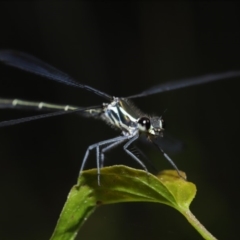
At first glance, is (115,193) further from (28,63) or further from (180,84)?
(28,63)

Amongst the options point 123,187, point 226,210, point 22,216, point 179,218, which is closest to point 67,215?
point 123,187

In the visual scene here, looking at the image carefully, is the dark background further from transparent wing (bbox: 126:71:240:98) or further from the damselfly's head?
the damselfly's head

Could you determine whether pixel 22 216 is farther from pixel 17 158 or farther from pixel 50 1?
pixel 50 1

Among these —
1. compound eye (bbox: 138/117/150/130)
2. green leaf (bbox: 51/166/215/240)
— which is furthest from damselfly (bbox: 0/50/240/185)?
green leaf (bbox: 51/166/215/240)

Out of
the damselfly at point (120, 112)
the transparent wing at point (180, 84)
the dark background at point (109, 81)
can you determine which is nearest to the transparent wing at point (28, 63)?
the damselfly at point (120, 112)

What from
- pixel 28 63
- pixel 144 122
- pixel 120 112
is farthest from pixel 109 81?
pixel 144 122

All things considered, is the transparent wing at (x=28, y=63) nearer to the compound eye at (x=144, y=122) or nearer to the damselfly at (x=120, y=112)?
the damselfly at (x=120, y=112)
